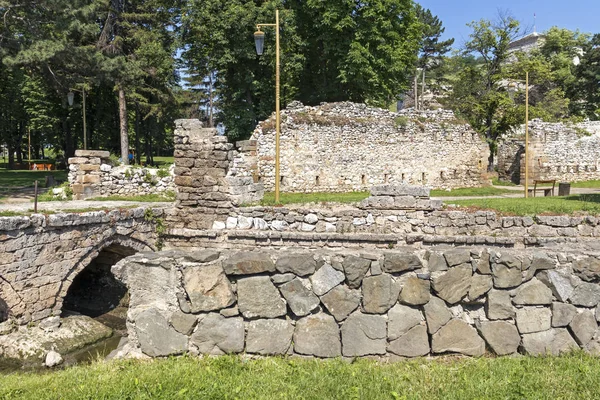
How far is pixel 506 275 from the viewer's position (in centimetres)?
401

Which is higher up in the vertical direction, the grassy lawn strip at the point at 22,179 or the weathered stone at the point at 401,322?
the grassy lawn strip at the point at 22,179

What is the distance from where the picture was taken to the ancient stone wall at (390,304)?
404 cm

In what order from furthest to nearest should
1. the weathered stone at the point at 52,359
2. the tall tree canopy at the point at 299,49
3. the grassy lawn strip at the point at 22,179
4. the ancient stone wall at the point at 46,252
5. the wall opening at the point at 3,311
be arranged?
1. the tall tree canopy at the point at 299,49
2. the grassy lawn strip at the point at 22,179
3. the wall opening at the point at 3,311
4. the ancient stone wall at the point at 46,252
5. the weathered stone at the point at 52,359

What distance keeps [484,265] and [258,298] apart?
6.38ft

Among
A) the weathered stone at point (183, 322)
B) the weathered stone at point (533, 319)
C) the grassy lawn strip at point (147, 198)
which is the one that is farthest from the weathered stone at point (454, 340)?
the grassy lawn strip at point (147, 198)

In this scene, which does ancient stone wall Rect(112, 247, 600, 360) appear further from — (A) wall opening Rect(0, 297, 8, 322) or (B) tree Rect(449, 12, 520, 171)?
(B) tree Rect(449, 12, 520, 171)

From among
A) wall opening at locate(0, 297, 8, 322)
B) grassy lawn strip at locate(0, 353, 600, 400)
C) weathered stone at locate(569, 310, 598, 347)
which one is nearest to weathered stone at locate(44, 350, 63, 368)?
wall opening at locate(0, 297, 8, 322)

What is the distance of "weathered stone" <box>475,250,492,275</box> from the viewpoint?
13.2 ft

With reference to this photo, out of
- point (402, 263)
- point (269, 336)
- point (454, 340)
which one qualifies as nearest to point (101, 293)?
point (269, 336)

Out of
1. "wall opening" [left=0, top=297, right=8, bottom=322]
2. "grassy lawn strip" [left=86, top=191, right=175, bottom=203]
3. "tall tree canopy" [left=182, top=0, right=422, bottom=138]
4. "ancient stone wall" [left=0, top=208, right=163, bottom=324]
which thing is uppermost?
"tall tree canopy" [left=182, top=0, right=422, bottom=138]

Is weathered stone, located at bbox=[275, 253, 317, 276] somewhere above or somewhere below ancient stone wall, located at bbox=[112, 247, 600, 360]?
above

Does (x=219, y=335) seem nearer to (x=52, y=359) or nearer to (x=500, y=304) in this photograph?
(x=500, y=304)

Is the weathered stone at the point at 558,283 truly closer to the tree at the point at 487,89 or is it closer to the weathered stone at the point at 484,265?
the weathered stone at the point at 484,265

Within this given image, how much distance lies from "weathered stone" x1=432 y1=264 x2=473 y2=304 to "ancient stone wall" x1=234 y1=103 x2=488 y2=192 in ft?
49.7
